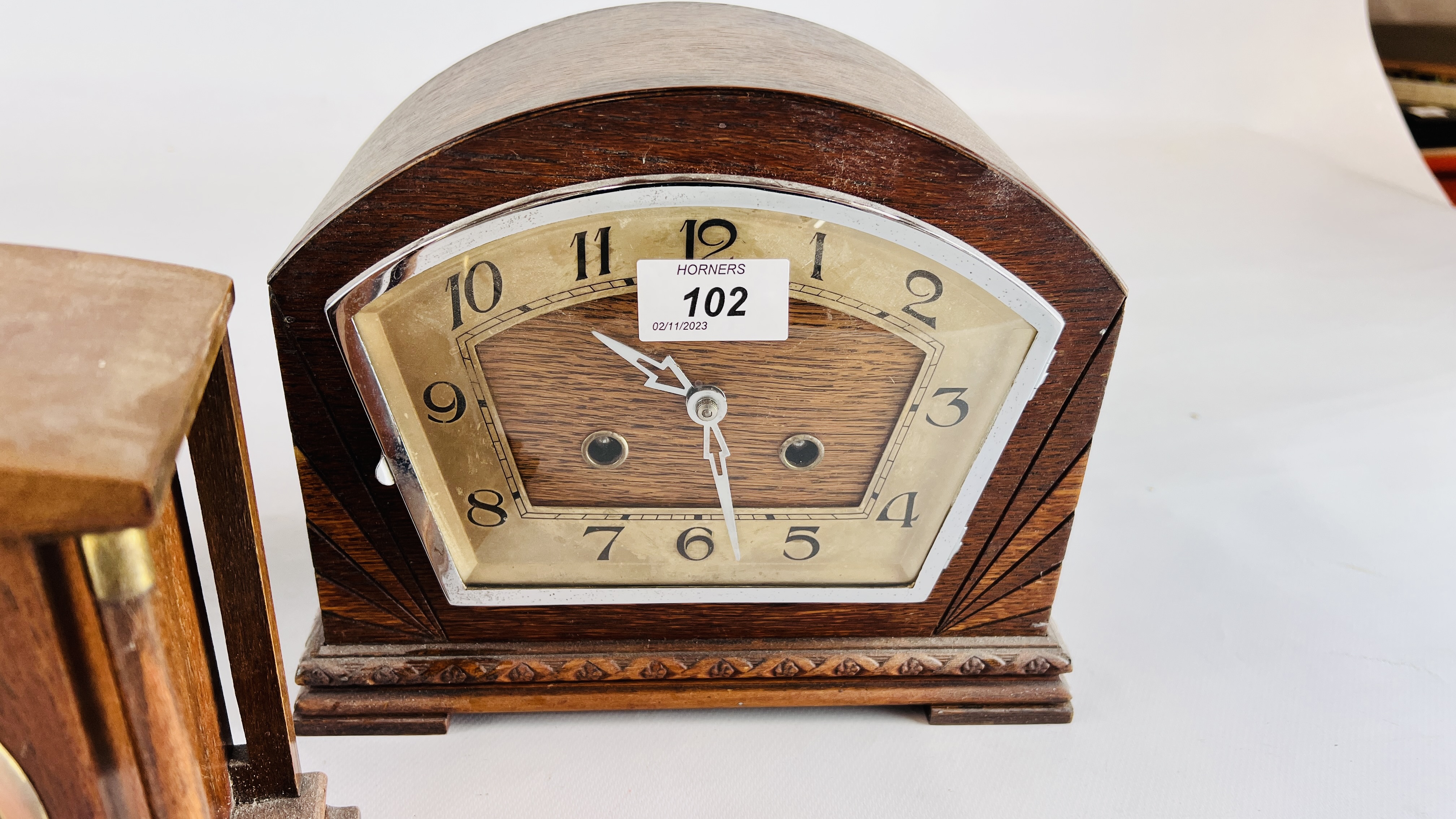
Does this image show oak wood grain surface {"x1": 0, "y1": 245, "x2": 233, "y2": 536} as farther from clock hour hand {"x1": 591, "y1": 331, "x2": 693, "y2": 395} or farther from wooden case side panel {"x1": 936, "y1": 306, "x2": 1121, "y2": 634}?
wooden case side panel {"x1": 936, "y1": 306, "x2": 1121, "y2": 634}

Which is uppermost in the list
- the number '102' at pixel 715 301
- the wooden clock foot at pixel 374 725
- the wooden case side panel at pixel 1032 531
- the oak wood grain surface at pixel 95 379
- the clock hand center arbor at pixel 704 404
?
the oak wood grain surface at pixel 95 379

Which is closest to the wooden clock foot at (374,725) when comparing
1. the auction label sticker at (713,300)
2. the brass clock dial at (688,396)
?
the brass clock dial at (688,396)

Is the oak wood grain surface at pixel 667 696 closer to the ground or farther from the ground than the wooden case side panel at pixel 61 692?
closer to the ground

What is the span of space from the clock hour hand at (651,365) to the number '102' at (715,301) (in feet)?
0.20

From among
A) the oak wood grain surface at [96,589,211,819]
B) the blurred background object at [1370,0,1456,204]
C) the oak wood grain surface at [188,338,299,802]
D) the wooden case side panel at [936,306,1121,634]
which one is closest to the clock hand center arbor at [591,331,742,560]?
the wooden case side panel at [936,306,1121,634]

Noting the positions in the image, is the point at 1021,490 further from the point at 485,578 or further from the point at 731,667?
the point at 485,578

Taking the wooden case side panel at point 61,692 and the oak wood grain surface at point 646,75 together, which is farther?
the oak wood grain surface at point 646,75

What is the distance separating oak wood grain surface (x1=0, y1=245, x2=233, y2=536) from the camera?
58 centimetres

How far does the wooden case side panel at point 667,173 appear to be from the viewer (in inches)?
38.5

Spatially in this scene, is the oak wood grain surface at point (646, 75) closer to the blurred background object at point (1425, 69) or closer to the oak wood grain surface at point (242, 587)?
the oak wood grain surface at point (242, 587)

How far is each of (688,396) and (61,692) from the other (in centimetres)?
62

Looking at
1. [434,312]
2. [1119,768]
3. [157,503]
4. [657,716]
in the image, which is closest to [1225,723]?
[1119,768]

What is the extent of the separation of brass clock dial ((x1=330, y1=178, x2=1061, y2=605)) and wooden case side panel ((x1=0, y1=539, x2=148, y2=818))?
0.45 meters

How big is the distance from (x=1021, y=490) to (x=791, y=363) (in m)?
0.28
